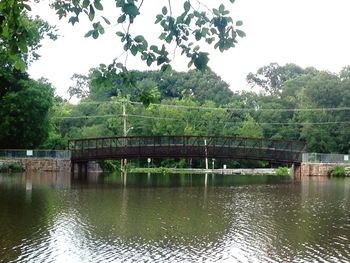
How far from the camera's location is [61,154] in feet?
160

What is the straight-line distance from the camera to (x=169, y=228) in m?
15.8

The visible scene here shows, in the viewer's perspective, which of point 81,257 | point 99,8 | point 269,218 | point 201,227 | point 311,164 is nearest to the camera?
point 99,8

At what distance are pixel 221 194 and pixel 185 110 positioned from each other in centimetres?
4551

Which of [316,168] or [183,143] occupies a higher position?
[183,143]

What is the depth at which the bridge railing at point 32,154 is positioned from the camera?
46.4 metres

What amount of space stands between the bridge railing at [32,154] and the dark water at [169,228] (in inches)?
855

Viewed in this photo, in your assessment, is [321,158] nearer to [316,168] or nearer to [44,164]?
[316,168]

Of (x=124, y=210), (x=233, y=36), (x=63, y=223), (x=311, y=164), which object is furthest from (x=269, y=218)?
(x=311, y=164)

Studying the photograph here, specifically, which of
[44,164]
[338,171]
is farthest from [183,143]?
[338,171]

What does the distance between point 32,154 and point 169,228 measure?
3415 centimetres

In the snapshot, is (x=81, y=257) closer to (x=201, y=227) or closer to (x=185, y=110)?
(x=201, y=227)

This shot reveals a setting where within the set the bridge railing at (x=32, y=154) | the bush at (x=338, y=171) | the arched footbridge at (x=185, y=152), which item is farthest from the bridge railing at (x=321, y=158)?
the bridge railing at (x=32, y=154)

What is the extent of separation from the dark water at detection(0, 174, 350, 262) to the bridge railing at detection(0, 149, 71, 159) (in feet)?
71.2

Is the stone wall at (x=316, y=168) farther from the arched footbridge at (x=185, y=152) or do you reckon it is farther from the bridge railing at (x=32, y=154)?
the bridge railing at (x=32, y=154)
